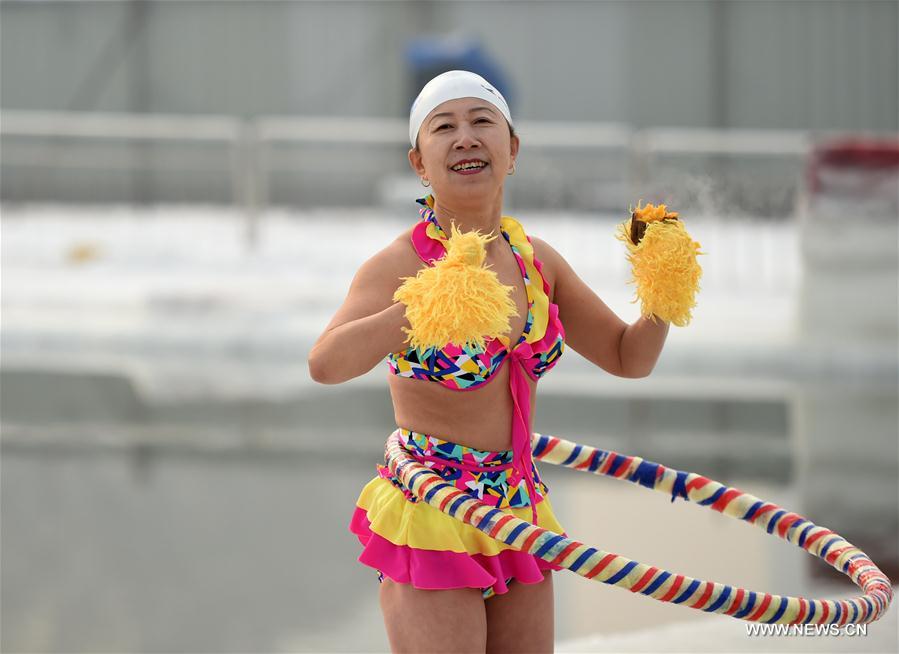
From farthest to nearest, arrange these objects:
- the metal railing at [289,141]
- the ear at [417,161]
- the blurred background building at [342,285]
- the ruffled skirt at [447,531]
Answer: the metal railing at [289,141] < the blurred background building at [342,285] < the ear at [417,161] < the ruffled skirt at [447,531]

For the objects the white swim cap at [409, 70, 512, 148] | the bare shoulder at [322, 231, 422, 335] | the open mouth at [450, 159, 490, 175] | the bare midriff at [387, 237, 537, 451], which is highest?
the white swim cap at [409, 70, 512, 148]

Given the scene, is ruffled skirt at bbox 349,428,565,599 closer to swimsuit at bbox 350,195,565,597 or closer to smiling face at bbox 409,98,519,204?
swimsuit at bbox 350,195,565,597

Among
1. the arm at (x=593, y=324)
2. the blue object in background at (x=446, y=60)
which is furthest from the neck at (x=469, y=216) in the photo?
the blue object in background at (x=446, y=60)

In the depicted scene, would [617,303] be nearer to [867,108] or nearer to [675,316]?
[675,316]

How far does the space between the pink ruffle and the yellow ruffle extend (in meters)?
0.02

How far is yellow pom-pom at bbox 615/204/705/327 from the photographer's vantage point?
112 inches

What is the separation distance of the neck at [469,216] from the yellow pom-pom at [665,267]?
28cm

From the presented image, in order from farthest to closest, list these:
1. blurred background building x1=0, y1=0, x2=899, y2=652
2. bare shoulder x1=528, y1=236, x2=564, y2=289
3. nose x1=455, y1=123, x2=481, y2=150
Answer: blurred background building x1=0, y1=0, x2=899, y2=652 < bare shoulder x1=528, y1=236, x2=564, y2=289 < nose x1=455, y1=123, x2=481, y2=150

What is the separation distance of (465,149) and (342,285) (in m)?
11.8

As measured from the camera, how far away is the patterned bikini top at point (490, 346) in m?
2.63

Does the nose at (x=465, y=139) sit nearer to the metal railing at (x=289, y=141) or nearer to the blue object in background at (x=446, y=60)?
the metal railing at (x=289, y=141)

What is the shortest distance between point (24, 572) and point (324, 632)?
1591mm

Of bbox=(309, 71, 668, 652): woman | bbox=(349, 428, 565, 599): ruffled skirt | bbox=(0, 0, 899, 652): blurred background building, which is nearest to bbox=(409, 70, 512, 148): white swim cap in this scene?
bbox=(309, 71, 668, 652): woman

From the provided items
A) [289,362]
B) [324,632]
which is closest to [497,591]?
[324,632]
